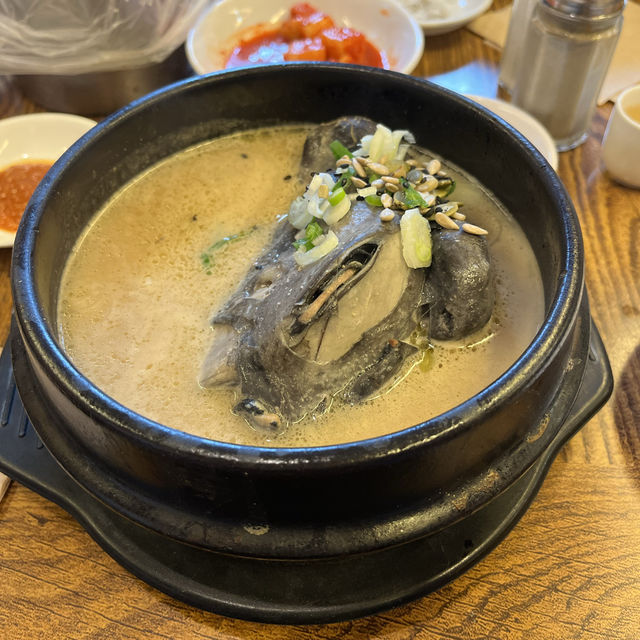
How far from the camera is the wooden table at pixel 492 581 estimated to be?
4.77 feet

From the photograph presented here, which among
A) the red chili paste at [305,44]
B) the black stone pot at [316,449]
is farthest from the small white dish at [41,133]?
the black stone pot at [316,449]

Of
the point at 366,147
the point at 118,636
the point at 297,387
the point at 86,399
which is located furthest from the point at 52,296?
the point at 366,147

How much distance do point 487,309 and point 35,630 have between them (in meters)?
1.35

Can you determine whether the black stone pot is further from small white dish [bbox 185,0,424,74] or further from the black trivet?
small white dish [bbox 185,0,424,74]

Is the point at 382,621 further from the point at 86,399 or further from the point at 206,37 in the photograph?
the point at 206,37

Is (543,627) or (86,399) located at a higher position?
(86,399)

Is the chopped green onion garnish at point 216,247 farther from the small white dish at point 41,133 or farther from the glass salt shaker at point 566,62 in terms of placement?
the glass salt shaker at point 566,62

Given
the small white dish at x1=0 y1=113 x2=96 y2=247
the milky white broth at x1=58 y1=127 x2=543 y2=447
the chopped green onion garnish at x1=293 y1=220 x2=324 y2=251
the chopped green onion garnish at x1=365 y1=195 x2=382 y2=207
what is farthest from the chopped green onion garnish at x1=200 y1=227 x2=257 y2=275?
the small white dish at x1=0 y1=113 x2=96 y2=247

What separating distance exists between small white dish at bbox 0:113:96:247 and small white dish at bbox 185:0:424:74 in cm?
62

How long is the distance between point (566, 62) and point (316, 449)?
2164mm

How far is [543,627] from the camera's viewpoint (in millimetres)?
1459

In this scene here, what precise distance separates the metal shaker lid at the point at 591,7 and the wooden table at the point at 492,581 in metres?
1.50

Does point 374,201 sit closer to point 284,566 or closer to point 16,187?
point 284,566

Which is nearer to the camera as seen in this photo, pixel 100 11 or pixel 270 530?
pixel 270 530
